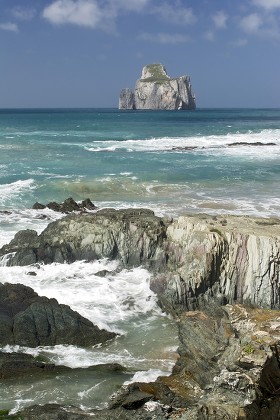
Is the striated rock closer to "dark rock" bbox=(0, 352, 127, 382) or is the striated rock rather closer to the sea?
the sea

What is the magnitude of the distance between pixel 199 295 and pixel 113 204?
51.9 feet

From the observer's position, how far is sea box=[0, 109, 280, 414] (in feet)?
40.4

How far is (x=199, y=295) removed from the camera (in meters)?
16.4

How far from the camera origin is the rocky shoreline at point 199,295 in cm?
972

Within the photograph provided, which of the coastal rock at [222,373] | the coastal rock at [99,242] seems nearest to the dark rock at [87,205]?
the coastal rock at [99,242]

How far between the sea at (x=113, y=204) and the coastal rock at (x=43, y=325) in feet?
1.00

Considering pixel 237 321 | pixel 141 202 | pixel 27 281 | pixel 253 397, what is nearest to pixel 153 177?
pixel 141 202

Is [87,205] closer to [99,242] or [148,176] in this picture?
[99,242]

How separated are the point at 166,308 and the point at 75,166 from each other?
3252 centimetres

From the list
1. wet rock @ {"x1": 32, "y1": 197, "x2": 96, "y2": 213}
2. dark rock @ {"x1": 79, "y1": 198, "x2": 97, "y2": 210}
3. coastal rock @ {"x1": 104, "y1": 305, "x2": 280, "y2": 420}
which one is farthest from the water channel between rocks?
dark rock @ {"x1": 79, "y1": 198, "x2": 97, "y2": 210}

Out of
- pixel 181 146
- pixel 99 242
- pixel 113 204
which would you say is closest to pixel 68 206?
pixel 113 204

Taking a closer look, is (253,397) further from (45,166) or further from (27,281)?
(45,166)

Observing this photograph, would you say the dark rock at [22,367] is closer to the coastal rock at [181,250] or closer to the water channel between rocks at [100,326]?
the water channel between rocks at [100,326]

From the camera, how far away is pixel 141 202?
3188 centimetres
